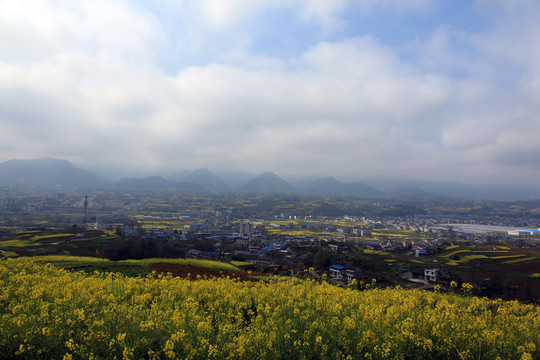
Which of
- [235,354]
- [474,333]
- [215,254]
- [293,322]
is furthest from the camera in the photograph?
[215,254]

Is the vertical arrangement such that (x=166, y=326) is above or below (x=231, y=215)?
above

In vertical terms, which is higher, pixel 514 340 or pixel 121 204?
pixel 514 340

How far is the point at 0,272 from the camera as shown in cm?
901

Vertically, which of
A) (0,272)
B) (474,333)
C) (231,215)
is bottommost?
(231,215)

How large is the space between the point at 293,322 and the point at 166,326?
242 cm

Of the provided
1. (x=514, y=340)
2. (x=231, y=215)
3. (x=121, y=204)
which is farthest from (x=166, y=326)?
(x=121, y=204)

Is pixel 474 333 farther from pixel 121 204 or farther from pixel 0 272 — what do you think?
pixel 121 204

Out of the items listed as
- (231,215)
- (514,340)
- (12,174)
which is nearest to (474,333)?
(514,340)

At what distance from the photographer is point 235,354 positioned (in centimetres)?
430

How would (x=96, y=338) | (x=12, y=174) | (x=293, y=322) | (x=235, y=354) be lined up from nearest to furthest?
1. (x=235, y=354)
2. (x=96, y=338)
3. (x=293, y=322)
4. (x=12, y=174)

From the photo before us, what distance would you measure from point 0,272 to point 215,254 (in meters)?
28.2

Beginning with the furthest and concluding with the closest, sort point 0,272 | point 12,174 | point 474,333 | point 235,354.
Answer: point 12,174 → point 0,272 → point 474,333 → point 235,354

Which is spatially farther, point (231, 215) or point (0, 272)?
point (231, 215)

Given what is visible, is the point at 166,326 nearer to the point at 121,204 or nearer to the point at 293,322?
the point at 293,322
